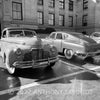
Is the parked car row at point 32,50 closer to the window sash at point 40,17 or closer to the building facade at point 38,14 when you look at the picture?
the building facade at point 38,14

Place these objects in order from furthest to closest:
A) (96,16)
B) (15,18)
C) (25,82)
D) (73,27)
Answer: (73,27), (96,16), (15,18), (25,82)

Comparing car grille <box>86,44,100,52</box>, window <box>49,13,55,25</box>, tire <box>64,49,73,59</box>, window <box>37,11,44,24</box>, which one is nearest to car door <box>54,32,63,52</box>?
tire <box>64,49,73,59</box>

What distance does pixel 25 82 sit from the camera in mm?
4195

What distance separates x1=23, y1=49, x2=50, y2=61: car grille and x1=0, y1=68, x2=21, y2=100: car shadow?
87 centimetres

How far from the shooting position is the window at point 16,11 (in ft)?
60.4

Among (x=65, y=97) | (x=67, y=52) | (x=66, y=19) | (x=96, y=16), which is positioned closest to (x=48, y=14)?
(x=66, y=19)

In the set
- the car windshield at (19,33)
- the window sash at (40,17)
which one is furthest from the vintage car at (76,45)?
the window sash at (40,17)

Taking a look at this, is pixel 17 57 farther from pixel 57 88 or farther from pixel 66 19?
pixel 66 19

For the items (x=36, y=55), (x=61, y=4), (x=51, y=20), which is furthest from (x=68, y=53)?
(x=61, y=4)

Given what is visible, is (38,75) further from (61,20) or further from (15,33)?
(61,20)

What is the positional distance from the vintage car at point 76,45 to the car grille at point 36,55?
8.28 ft

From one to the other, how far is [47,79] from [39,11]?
19.1m

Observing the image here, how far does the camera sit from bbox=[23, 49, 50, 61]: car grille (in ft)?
14.9

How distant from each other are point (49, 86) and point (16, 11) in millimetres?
17169
